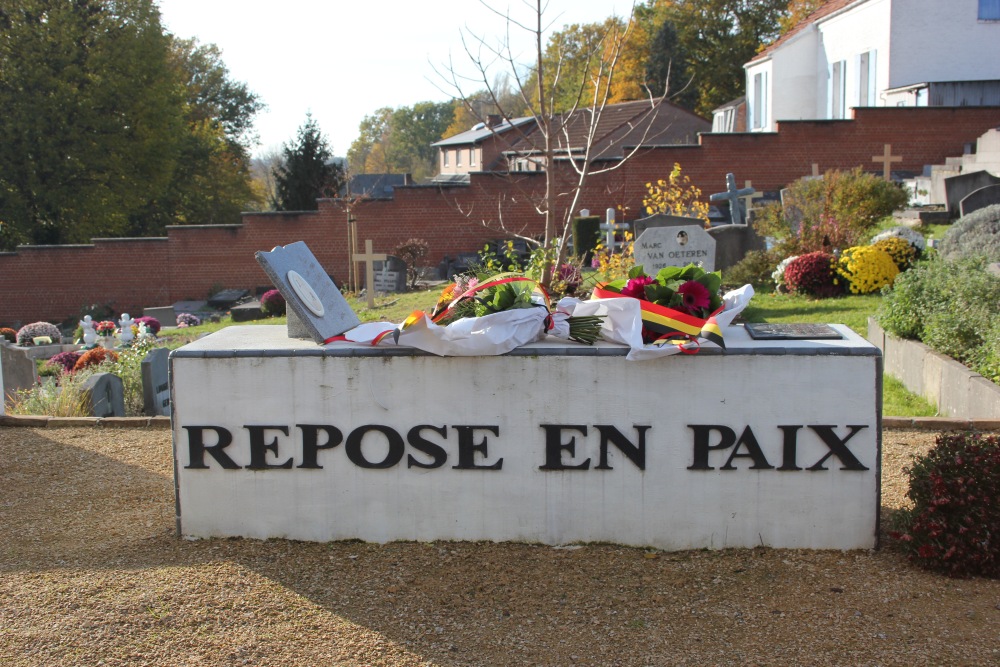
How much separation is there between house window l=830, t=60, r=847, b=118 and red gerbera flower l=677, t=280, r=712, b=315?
3003 centimetres

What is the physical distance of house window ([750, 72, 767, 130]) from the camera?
37.5 meters

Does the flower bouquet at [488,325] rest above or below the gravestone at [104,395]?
above

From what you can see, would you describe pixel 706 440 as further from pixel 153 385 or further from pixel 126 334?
pixel 126 334

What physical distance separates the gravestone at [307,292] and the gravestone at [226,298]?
2343 cm

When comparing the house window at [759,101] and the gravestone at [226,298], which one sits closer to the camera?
the gravestone at [226,298]

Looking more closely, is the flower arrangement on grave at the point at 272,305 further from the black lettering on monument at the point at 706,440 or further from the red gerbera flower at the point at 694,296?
the black lettering on monument at the point at 706,440

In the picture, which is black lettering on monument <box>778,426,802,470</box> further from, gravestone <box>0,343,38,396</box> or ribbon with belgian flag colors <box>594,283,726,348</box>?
gravestone <box>0,343,38,396</box>

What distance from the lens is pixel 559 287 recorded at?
38.0 feet

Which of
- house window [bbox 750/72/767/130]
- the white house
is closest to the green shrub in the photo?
the white house

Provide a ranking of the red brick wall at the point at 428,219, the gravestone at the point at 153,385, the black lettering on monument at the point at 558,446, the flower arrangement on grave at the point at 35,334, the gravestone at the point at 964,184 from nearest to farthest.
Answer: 1. the black lettering on monument at the point at 558,446
2. the gravestone at the point at 153,385
3. the gravestone at the point at 964,184
4. the flower arrangement on grave at the point at 35,334
5. the red brick wall at the point at 428,219

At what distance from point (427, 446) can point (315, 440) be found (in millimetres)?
555

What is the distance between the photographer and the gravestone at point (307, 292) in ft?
16.3

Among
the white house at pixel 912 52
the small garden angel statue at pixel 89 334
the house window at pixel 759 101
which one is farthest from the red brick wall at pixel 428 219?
the small garden angel statue at pixel 89 334

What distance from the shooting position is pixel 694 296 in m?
5.00
